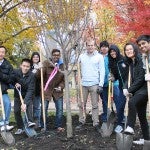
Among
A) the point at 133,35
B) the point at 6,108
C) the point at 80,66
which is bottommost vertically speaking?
the point at 6,108

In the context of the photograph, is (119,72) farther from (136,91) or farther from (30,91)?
(30,91)

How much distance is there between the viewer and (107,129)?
26.6 feet

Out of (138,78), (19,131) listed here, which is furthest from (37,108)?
(138,78)

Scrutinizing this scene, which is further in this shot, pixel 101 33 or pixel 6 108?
pixel 101 33

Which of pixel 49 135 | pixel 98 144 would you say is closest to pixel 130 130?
pixel 98 144

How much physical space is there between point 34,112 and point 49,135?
1.11 metres

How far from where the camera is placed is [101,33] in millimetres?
Answer: 13477

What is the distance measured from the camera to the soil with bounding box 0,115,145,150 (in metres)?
7.10

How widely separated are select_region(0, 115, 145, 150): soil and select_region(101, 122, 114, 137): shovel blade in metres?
0.09

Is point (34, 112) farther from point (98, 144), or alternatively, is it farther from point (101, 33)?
point (101, 33)

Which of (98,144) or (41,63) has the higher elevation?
(41,63)

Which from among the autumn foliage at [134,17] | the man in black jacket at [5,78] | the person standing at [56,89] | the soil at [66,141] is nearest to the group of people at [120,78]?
the soil at [66,141]

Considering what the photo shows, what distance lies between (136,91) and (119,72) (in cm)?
136

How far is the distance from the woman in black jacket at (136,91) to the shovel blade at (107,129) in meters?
1.19
